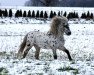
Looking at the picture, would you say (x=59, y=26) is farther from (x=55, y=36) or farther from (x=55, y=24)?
(x=55, y=36)

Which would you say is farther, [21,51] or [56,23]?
[21,51]

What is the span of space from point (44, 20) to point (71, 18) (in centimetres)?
368

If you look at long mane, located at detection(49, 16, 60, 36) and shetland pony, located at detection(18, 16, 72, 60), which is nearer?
shetland pony, located at detection(18, 16, 72, 60)

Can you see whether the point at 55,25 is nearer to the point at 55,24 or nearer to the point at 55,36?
the point at 55,24

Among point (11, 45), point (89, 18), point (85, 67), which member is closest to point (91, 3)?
point (89, 18)

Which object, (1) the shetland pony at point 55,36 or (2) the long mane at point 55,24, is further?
(2) the long mane at point 55,24

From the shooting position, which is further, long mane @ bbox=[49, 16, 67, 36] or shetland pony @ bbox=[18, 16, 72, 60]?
long mane @ bbox=[49, 16, 67, 36]

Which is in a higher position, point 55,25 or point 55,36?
point 55,25

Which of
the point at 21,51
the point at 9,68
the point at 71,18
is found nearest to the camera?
the point at 9,68

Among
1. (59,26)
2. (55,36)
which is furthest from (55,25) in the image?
(55,36)

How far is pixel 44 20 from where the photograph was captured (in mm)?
34500

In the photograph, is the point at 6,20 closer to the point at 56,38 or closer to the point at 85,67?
the point at 56,38

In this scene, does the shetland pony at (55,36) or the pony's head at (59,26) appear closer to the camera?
the shetland pony at (55,36)

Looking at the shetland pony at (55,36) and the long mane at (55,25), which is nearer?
the shetland pony at (55,36)
